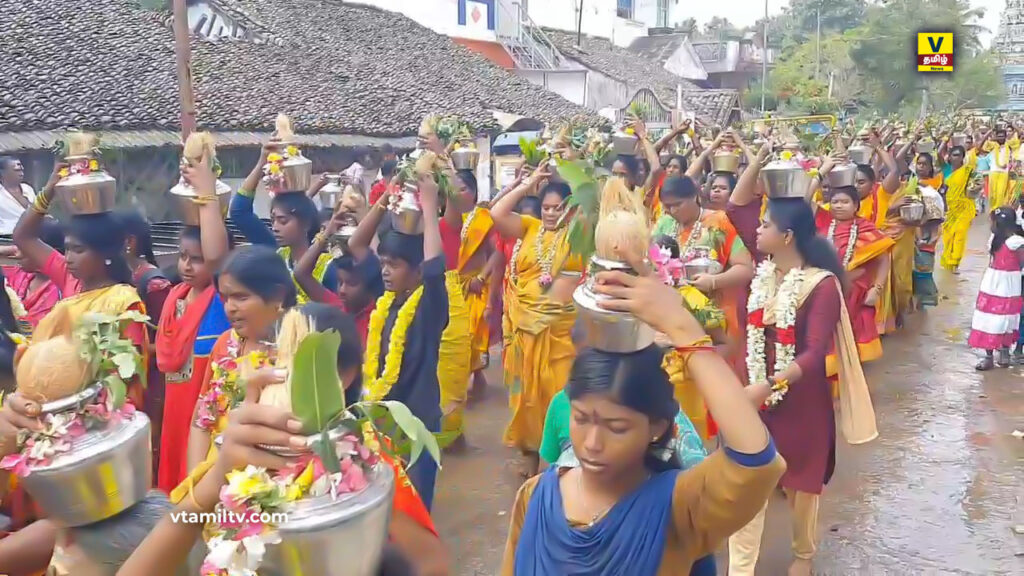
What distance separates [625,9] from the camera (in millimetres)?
43531

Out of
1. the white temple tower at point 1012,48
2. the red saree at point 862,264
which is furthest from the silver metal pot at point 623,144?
the white temple tower at point 1012,48

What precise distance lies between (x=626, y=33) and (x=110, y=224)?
40650 millimetres

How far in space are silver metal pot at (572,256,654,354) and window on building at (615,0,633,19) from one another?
4241cm

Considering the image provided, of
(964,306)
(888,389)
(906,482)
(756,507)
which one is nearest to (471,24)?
(964,306)

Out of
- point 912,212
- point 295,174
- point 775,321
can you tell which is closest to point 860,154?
point 912,212

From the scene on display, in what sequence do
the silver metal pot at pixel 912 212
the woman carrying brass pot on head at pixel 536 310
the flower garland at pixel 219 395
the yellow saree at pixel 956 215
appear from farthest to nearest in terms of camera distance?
the yellow saree at pixel 956 215
the silver metal pot at pixel 912 212
the woman carrying brass pot on head at pixel 536 310
the flower garland at pixel 219 395

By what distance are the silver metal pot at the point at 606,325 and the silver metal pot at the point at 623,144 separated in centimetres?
587

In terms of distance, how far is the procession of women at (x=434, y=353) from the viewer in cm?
170

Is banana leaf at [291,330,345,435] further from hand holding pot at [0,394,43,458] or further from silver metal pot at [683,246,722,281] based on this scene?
silver metal pot at [683,246,722,281]

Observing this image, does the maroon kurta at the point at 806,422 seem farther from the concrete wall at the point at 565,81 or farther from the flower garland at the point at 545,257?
the concrete wall at the point at 565,81

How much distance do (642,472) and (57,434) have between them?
1.27 meters

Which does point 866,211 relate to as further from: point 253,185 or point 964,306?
point 253,185

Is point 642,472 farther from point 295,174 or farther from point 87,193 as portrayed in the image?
point 295,174

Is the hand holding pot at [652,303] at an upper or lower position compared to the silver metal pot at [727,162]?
lower
